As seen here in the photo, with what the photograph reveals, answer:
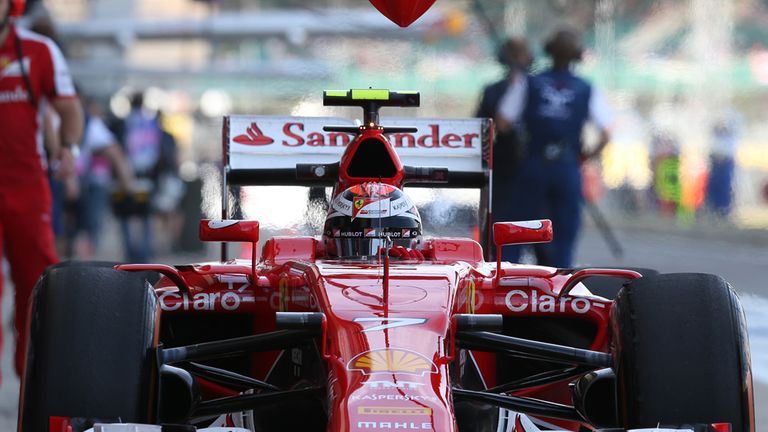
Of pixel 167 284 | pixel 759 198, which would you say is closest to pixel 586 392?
pixel 167 284

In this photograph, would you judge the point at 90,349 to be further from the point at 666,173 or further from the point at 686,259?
the point at 666,173

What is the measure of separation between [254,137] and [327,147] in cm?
36

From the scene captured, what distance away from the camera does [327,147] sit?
7406 millimetres

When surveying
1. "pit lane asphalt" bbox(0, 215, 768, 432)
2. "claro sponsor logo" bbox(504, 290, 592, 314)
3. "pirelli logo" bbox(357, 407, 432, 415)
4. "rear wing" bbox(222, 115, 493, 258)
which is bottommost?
"pit lane asphalt" bbox(0, 215, 768, 432)

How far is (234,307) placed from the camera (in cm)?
531

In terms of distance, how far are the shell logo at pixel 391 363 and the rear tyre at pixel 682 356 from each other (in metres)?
0.68

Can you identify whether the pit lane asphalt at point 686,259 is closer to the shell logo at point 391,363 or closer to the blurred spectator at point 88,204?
the blurred spectator at point 88,204

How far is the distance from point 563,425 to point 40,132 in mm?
3540

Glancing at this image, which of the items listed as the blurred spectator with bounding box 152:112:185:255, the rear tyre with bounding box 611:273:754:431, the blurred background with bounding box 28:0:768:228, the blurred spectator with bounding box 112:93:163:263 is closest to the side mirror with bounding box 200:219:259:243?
the rear tyre with bounding box 611:273:754:431

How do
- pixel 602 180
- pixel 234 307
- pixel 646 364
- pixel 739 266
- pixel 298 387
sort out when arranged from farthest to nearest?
pixel 602 180, pixel 739 266, pixel 234 307, pixel 298 387, pixel 646 364

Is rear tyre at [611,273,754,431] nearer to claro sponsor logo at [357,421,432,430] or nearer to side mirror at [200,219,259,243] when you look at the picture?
claro sponsor logo at [357,421,432,430]

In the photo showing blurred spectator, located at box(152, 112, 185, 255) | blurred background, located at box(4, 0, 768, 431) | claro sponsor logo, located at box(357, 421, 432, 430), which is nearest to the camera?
claro sponsor logo, located at box(357, 421, 432, 430)

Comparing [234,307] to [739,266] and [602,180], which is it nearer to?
[739,266]

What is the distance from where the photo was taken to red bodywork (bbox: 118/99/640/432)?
412 centimetres
